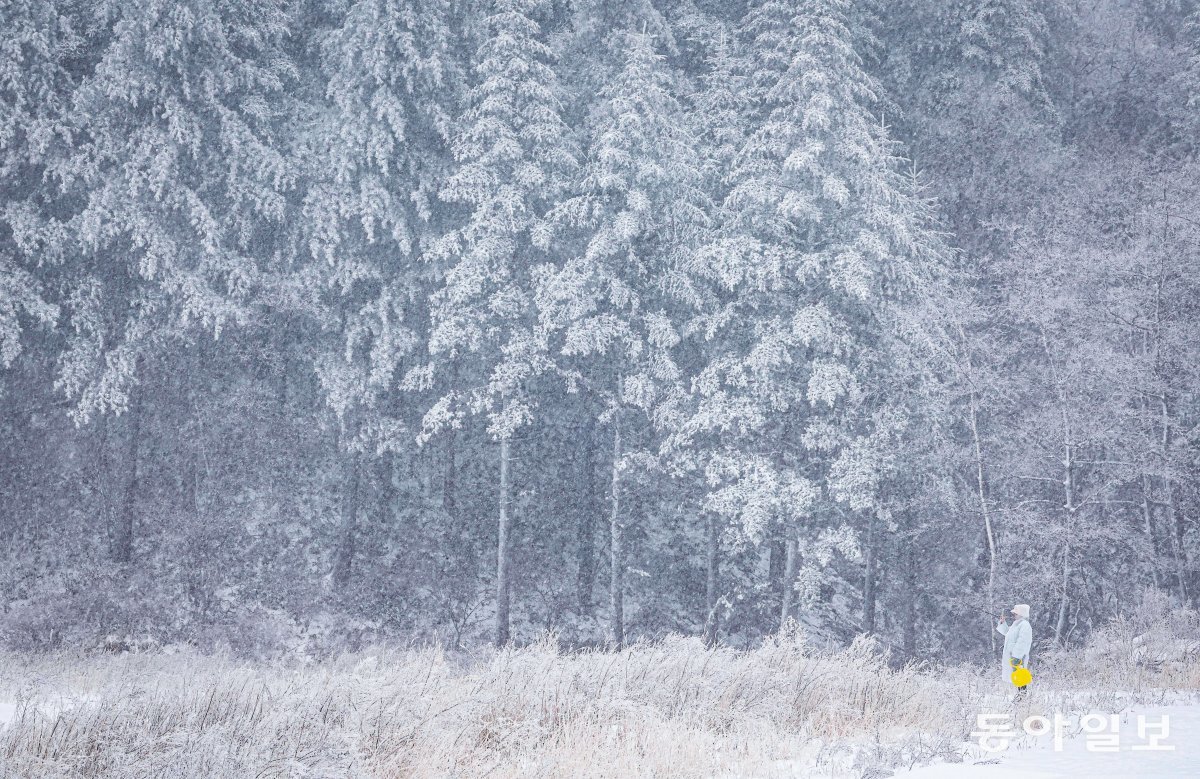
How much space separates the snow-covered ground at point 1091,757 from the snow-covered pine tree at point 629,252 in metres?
9.92

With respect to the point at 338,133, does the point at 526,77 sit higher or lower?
higher

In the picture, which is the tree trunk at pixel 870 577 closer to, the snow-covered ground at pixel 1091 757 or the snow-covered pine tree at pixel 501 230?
the snow-covered pine tree at pixel 501 230

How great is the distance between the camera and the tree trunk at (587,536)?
822 inches

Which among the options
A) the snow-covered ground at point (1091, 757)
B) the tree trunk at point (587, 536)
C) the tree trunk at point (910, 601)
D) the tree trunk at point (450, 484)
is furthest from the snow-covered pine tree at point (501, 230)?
the snow-covered ground at point (1091, 757)

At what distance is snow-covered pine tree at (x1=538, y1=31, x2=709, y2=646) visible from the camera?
1725 cm

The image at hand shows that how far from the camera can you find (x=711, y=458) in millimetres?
17922

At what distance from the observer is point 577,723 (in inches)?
298

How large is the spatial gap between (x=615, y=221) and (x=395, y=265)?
16.2 feet

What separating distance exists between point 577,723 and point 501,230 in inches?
457

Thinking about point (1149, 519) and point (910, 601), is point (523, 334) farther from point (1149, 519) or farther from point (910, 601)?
point (1149, 519)

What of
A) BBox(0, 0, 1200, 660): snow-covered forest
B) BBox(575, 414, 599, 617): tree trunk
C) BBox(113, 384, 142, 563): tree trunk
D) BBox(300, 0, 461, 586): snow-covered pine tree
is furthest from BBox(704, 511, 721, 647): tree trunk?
BBox(113, 384, 142, 563): tree trunk

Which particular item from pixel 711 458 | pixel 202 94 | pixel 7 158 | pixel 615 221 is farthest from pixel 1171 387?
pixel 7 158

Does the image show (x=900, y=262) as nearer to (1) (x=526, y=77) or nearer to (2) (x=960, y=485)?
(2) (x=960, y=485)

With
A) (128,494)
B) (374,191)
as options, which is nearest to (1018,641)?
(374,191)
